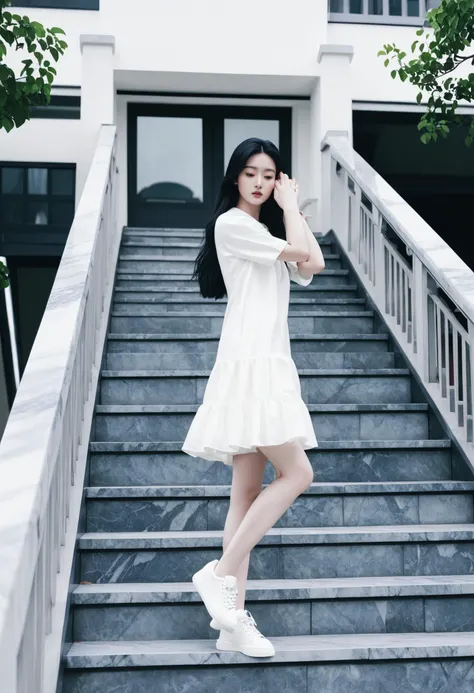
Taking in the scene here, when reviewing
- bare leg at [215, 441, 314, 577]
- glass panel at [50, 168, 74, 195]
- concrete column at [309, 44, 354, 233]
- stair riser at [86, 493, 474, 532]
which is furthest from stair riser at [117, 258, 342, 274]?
bare leg at [215, 441, 314, 577]

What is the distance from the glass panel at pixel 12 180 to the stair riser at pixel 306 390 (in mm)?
4833

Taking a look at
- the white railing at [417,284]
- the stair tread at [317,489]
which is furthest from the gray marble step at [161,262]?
the stair tread at [317,489]

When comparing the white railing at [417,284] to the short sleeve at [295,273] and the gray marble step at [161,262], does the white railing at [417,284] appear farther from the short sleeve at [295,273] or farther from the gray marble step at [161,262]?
the short sleeve at [295,273]

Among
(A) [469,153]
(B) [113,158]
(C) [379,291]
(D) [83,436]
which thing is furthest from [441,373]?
(A) [469,153]

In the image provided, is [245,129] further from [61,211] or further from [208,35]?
[61,211]

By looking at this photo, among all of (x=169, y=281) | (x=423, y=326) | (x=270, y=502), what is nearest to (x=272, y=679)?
(x=270, y=502)

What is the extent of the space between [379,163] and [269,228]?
7970 millimetres

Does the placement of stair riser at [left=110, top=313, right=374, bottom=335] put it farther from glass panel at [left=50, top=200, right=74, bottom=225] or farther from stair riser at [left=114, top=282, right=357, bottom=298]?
glass panel at [left=50, top=200, right=74, bottom=225]

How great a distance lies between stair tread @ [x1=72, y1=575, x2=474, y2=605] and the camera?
3275 mm

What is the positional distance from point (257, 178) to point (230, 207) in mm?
155

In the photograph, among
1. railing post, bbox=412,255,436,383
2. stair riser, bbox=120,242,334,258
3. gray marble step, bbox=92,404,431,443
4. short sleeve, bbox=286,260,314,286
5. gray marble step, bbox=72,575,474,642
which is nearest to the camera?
short sleeve, bbox=286,260,314,286

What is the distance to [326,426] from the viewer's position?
15.4 feet

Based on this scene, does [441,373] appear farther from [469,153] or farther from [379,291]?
[469,153]

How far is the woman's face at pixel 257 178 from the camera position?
3.01m
